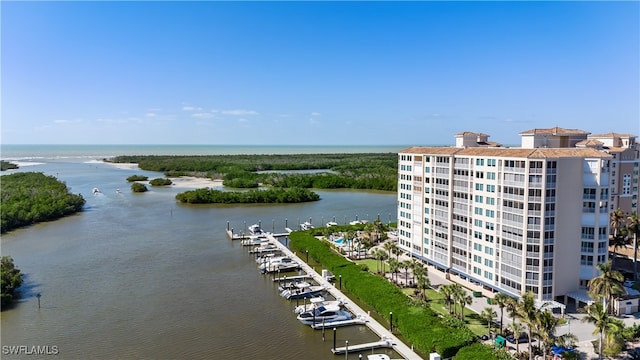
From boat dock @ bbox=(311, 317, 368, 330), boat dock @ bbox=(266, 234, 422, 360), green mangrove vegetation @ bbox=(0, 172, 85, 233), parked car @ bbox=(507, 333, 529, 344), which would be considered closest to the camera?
parked car @ bbox=(507, 333, 529, 344)

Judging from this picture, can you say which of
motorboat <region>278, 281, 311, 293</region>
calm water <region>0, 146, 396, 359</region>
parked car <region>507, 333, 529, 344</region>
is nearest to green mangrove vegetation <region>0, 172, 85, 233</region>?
calm water <region>0, 146, 396, 359</region>

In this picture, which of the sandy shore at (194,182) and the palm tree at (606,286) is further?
the sandy shore at (194,182)

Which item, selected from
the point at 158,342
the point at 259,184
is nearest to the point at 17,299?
the point at 158,342

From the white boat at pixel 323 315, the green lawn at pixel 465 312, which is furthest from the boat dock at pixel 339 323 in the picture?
the green lawn at pixel 465 312

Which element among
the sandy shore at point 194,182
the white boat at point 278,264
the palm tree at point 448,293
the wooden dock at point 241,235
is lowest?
the white boat at point 278,264

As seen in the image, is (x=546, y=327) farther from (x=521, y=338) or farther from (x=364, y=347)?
(x=364, y=347)

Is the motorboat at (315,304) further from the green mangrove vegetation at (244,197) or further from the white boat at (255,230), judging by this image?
the green mangrove vegetation at (244,197)

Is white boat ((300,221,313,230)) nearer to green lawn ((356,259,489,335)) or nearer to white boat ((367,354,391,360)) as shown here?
green lawn ((356,259,489,335))
